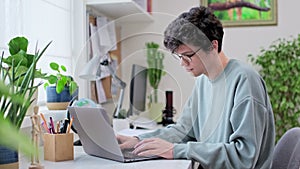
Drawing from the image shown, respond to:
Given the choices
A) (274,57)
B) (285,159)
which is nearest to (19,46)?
(285,159)

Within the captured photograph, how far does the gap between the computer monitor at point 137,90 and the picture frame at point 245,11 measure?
0.81 metres

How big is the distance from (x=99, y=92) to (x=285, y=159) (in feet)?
3.53

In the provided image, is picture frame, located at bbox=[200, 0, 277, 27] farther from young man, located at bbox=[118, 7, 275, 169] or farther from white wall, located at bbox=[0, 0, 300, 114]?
young man, located at bbox=[118, 7, 275, 169]

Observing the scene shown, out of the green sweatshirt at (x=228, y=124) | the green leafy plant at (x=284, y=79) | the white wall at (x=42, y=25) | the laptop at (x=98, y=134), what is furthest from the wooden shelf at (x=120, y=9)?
the laptop at (x=98, y=134)

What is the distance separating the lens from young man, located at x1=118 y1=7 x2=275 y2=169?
120 centimetres

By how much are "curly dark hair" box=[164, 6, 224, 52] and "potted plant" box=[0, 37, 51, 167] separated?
1.64ft

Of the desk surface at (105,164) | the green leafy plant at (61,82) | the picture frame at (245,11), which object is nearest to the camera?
the desk surface at (105,164)

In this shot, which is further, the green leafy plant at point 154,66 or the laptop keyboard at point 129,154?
the green leafy plant at point 154,66

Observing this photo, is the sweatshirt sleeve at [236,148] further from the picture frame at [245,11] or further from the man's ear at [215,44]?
the picture frame at [245,11]

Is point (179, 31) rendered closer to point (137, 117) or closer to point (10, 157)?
point (10, 157)

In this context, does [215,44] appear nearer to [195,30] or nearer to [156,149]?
[195,30]

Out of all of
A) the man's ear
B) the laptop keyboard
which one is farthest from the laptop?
the man's ear

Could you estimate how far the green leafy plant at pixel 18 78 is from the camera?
844 millimetres

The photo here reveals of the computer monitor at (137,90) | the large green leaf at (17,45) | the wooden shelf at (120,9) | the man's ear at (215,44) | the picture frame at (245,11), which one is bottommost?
the computer monitor at (137,90)
